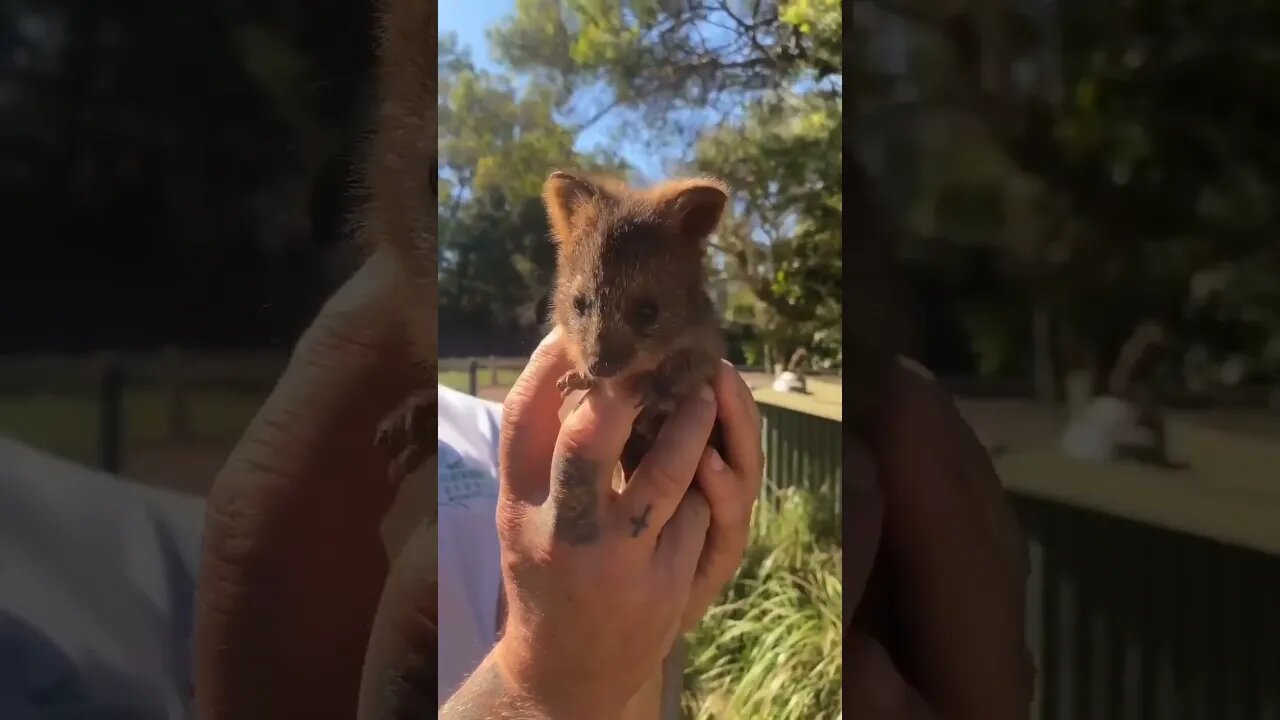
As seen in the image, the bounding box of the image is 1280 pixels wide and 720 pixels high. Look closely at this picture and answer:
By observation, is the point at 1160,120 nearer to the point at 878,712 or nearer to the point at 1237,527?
the point at 1237,527

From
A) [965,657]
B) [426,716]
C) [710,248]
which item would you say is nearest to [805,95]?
[710,248]

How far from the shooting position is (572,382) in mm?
887

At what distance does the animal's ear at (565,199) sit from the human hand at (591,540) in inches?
4.3

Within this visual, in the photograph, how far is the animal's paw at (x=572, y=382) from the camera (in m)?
0.88

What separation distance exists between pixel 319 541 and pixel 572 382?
0.31 metres

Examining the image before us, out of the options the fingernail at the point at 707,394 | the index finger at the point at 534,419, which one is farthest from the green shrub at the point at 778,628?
the index finger at the point at 534,419

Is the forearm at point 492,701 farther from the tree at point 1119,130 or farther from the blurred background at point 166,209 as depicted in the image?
the tree at point 1119,130

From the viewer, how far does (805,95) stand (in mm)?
943

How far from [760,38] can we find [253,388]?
0.63 m

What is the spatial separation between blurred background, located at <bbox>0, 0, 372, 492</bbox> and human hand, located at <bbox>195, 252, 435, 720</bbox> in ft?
0.11

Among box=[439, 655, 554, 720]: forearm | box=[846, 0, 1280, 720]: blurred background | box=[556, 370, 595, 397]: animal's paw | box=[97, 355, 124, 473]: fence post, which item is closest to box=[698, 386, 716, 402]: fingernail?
box=[556, 370, 595, 397]: animal's paw

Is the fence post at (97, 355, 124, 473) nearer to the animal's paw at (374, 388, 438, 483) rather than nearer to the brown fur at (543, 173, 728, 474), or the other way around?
the animal's paw at (374, 388, 438, 483)

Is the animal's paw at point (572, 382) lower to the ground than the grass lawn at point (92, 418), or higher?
higher

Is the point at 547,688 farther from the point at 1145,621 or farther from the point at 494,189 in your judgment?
the point at 1145,621
